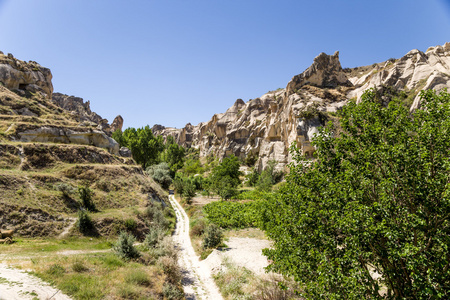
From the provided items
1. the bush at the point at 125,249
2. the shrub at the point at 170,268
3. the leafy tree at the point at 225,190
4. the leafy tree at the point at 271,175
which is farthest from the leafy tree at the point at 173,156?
the shrub at the point at 170,268

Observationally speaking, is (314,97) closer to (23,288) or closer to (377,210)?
(377,210)

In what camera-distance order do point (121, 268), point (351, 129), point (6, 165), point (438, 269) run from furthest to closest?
point (6, 165) → point (121, 268) → point (351, 129) → point (438, 269)

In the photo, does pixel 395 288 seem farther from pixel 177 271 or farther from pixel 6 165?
pixel 6 165

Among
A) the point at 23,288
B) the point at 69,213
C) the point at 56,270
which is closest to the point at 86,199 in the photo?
the point at 69,213

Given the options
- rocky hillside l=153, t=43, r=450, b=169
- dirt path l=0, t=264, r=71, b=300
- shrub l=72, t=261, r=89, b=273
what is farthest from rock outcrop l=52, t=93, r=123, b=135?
dirt path l=0, t=264, r=71, b=300

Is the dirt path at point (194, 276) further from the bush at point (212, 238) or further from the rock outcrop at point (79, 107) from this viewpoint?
the rock outcrop at point (79, 107)

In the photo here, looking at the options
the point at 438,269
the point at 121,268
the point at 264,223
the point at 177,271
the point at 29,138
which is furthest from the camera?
the point at 29,138

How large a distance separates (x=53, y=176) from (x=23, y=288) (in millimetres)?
18672

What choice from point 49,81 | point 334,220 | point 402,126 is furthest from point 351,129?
point 49,81

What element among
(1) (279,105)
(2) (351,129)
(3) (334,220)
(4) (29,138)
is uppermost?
(1) (279,105)

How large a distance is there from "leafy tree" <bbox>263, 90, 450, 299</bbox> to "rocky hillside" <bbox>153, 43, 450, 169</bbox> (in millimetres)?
25521

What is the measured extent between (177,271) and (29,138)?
97.7ft

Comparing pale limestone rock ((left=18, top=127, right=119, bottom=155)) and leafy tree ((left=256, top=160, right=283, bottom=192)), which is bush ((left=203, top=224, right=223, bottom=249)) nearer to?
pale limestone rock ((left=18, top=127, right=119, bottom=155))

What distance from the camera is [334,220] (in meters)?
7.71
